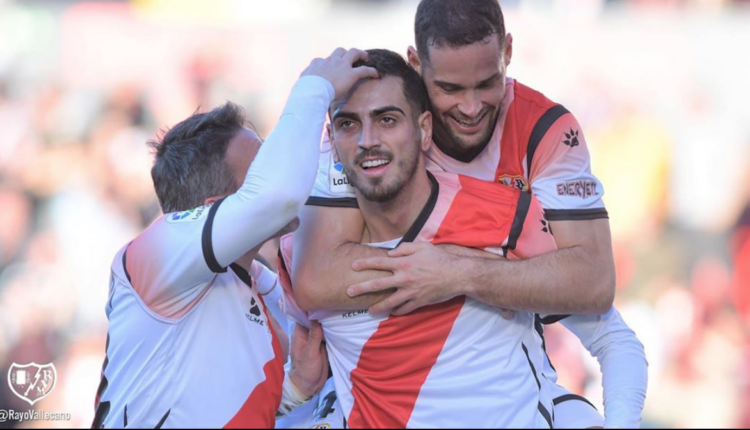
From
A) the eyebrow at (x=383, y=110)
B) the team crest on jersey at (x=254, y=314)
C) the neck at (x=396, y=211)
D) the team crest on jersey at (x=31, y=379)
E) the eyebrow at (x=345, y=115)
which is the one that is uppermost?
the eyebrow at (x=383, y=110)

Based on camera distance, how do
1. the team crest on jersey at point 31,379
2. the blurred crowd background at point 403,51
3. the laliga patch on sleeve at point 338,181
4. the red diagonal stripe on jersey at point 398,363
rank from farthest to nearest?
the blurred crowd background at point 403,51, the team crest on jersey at point 31,379, the laliga patch on sleeve at point 338,181, the red diagonal stripe on jersey at point 398,363

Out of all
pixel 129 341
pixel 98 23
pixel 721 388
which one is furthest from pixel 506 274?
pixel 98 23

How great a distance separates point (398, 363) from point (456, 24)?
1.34 metres

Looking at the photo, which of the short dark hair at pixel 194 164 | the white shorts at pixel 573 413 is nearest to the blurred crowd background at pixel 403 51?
the white shorts at pixel 573 413

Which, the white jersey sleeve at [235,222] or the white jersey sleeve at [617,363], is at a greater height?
the white jersey sleeve at [235,222]

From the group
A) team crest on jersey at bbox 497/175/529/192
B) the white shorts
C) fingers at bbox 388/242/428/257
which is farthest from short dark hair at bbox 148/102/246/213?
the white shorts

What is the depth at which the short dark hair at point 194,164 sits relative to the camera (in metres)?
3.39

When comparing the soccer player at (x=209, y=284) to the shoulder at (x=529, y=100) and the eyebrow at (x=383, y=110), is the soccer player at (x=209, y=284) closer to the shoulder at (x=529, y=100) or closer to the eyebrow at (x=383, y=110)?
the eyebrow at (x=383, y=110)

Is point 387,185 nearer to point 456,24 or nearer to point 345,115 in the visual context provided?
point 345,115

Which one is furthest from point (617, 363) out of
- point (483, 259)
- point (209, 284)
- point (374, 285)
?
point (209, 284)

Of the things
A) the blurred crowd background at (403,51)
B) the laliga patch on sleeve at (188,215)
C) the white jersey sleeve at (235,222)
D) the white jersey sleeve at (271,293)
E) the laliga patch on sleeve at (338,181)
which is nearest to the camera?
the white jersey sleeve at (235,222)

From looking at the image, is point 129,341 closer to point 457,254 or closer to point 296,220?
point 296,220

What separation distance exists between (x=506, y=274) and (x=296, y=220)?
0.80 m

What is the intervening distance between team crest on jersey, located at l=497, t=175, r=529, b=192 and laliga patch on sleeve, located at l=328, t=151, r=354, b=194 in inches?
25.5
